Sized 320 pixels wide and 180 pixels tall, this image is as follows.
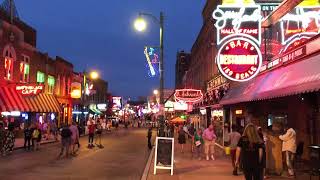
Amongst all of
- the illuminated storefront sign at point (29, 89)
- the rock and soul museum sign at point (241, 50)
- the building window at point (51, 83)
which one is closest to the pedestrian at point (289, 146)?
the rock and soul museum sign at point (241, 50)

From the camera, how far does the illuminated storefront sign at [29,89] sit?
3603 centimetres

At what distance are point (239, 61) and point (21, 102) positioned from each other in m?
24.8

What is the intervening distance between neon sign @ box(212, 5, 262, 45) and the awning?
179cm

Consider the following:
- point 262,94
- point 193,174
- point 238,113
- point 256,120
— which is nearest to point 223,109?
point 238,113

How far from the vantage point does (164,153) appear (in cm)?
1728

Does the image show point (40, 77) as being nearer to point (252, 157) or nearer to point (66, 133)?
point (66, 133)

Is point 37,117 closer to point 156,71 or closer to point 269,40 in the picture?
point 156,71

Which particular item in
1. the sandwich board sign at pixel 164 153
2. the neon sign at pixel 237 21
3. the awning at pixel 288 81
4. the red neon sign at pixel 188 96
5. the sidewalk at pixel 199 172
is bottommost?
the sidewalk at pixel 199 172

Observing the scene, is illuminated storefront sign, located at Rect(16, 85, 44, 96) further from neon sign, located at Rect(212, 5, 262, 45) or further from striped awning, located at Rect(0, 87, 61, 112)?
neon sign, located at Rect(212, 5, 262, 45)

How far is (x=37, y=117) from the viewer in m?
46.6

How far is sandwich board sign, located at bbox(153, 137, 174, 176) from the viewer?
17203mm

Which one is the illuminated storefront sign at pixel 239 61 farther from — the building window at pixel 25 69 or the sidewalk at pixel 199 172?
the building window at pixel 25 69

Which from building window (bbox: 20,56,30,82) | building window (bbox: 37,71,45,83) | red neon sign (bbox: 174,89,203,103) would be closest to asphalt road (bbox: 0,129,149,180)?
red neon sign (bbox: 174,89,203,103)

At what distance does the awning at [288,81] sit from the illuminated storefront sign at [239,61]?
116 centimetres
